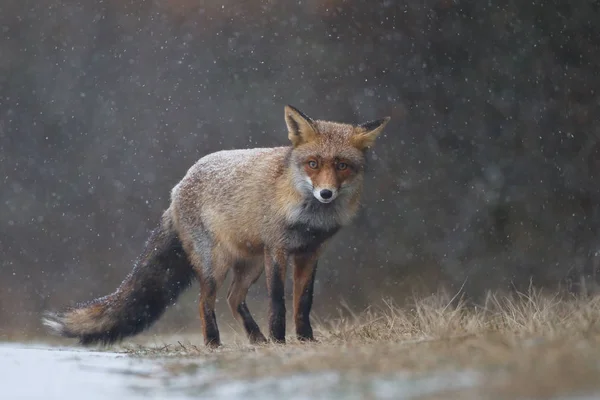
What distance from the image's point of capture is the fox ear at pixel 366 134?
17.9ft

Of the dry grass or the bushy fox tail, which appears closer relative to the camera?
the dry grass

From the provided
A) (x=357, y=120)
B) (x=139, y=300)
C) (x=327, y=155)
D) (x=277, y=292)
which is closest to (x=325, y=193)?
(x=327, y=155)

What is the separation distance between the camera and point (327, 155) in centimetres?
525

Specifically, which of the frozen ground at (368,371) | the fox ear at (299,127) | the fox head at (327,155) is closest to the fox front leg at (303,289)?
the fox head at (327,155)

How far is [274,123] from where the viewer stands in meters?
Result: 10.6

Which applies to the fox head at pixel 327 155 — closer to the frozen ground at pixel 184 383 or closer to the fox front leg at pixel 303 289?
the fox front leg at pixel 303 289

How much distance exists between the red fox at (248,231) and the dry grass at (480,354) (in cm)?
66

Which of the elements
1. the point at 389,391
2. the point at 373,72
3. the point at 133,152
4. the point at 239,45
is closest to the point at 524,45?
the point at 373,72

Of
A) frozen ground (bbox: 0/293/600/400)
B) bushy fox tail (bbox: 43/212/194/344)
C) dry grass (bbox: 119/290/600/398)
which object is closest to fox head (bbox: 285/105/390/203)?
dry grass (bbox: 119/290/600/398)

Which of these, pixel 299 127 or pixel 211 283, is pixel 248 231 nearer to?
pixel 211 283

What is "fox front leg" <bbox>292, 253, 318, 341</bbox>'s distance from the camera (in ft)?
18.5

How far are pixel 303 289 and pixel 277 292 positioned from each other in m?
0.25

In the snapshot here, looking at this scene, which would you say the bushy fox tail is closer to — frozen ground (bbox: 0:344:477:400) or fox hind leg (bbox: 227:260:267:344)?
fox hind leg (bbox: 227:260:267:344)

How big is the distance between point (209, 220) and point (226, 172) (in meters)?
0.41
